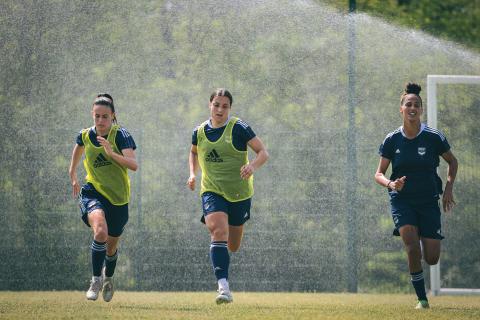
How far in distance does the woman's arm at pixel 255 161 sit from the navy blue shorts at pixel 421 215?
1298mm

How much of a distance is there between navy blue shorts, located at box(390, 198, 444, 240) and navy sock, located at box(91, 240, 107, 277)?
276 centimetres

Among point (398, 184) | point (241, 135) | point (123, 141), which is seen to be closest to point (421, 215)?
point (398, 184)

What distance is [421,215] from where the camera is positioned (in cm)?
1102

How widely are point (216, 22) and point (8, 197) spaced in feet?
12.5

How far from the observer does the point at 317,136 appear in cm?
1551

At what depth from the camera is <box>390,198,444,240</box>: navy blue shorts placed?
1095cm

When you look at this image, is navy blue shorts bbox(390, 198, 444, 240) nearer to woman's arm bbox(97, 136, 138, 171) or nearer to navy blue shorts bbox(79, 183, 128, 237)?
woman's arm bbox(97, 136, 138, 171)

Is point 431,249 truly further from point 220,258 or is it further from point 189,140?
point 189,140

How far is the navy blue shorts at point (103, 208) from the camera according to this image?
11250mm

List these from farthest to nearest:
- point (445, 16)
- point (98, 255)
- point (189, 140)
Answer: point (445, 16)
point (189, 140)
point (98, 255)

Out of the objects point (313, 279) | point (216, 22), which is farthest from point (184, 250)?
point (216, 22)

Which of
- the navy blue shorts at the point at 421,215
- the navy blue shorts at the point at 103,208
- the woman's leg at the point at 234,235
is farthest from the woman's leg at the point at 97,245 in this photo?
the navy blue shorts at the point at 421,215

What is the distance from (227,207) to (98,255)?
131 cm

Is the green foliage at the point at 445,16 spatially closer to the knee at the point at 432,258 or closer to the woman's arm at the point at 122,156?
the knee at the point at 432,258
